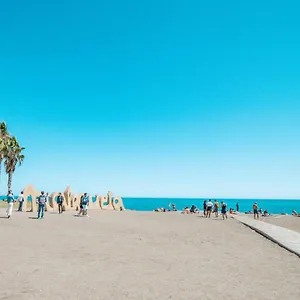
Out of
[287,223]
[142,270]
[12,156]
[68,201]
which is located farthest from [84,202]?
[12,156]

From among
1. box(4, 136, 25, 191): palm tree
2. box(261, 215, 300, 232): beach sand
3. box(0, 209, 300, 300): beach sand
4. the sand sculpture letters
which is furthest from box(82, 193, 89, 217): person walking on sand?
box(4, 136, 25, 191): palm tree

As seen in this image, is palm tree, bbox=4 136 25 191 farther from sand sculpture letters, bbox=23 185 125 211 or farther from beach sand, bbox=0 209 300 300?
beach sand, bbox=0 209 300 300

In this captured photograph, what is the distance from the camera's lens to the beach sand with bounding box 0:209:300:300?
22.5ft

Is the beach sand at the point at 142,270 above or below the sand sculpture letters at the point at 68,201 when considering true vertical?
below

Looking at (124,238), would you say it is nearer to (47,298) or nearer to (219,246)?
(219,246)

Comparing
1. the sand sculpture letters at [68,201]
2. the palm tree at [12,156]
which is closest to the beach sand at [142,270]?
the sand sculpture letters at [68,201]

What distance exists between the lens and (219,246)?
548 inches

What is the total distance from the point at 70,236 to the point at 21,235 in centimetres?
230

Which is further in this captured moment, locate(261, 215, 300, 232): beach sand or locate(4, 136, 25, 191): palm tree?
locate(4, 136, 25, 191): palm tree

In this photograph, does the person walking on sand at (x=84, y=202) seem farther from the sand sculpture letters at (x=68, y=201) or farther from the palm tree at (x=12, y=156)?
the palm tree at (x=12, y=156)

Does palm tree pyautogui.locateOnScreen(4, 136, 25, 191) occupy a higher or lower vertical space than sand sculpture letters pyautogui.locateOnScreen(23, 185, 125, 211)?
higher

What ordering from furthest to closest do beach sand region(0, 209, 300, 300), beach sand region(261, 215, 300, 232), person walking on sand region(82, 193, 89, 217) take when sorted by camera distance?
person walking on sand region(82, 193, 89, 217), beach sand region(261, 215, 300, 232), beach sand region(0, 209, 300, 300)

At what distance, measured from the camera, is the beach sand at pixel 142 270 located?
6.87 meters

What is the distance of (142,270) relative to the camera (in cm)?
896
